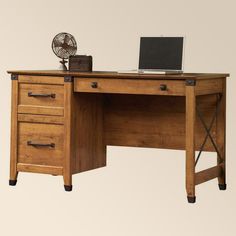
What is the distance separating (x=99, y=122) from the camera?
885cm

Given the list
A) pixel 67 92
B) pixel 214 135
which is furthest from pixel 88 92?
A: pixel 214 135

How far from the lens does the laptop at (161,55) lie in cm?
800

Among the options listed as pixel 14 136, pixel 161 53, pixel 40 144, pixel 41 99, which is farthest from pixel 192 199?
pixel 14 136

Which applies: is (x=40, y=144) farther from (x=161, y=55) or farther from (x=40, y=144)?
(x=161, y=55)

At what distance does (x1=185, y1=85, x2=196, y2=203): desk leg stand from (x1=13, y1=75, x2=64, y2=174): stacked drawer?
1.17 meters

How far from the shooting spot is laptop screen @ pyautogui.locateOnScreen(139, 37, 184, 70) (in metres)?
8.01

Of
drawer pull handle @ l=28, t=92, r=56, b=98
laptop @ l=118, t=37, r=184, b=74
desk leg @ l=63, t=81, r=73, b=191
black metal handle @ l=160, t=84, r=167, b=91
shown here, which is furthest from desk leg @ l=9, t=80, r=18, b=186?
black metal handle @ l=160, t=84, r=167, b=91

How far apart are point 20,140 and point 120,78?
1.14 meters

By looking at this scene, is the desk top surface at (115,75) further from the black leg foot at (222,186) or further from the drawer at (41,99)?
the black leg foot at (222,186)

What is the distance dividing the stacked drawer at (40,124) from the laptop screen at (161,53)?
0.73m

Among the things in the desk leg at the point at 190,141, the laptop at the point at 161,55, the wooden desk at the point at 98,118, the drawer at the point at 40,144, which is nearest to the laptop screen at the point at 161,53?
the laptop at the point at 161,55

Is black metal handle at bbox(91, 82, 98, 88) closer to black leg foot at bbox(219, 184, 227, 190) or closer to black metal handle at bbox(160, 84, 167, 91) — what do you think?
black metal handle at bbox(160, 84, 167, 91)

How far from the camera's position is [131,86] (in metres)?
7.84

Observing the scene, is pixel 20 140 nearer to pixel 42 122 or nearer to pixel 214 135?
pixel 42 122
